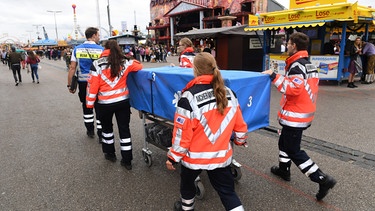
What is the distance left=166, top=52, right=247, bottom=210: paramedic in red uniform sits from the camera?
2312 millimetres

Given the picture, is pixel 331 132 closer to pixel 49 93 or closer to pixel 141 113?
pixel 141 113

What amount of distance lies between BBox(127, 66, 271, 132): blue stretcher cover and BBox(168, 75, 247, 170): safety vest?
504mm

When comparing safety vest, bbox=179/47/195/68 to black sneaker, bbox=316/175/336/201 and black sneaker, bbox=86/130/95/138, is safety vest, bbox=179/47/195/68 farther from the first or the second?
black sneaker, bbox=316/175/336/201

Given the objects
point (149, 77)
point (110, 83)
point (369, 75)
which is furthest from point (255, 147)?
point (369, 75)

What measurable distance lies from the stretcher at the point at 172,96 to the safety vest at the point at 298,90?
0.25 m

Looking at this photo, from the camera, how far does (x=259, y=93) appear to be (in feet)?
10.6

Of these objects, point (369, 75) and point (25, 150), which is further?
point (369, 75)

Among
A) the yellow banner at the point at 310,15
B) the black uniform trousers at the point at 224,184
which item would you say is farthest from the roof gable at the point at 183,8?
the black uniform trousers at the point at 224,184

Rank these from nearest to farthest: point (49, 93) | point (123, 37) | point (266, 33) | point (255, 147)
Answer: point (255, 147), point (49, 93), point (266, 33), point (123, 37)

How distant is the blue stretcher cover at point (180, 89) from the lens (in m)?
3.02

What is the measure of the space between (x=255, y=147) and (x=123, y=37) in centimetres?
2344

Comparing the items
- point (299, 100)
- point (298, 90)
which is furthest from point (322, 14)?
point (298, 90)

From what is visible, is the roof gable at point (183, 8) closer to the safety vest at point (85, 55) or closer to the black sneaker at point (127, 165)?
the safety vest at point (85, 55)

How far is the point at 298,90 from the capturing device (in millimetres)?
2934
